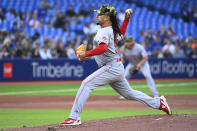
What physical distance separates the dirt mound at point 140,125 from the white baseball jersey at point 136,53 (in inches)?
223

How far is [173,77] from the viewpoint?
75.3 feet

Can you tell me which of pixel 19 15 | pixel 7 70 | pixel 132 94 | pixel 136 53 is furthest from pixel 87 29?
pixel 132 94

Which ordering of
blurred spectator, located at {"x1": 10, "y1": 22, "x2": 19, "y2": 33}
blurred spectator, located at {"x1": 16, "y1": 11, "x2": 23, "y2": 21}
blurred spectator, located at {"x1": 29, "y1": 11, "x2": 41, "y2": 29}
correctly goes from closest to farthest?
blurred spectator, located at {"x1": 10, "y1": 22, "x2": 19, "y2": 33}
blurred spectator, located at {"x1": 16, "y1": 11, "x2": 23, "y2": 21}
blurred spectator, located at {"x1": 29, "y1": 11, "x2": 41, "y2": 29}

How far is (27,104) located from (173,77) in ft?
39.2

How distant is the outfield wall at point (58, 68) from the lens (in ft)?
68.6

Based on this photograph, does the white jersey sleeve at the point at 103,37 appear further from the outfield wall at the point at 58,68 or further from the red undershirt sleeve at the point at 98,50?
the outfield wall at the point at 58,68

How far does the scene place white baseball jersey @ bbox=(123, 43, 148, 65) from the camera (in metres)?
13.9

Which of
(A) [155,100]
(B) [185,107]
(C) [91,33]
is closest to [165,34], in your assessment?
(C) [91,33]

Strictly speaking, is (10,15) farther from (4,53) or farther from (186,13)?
(186,13)

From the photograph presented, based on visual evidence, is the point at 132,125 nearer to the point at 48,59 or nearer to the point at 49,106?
the point at 49,106

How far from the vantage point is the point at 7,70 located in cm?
2084

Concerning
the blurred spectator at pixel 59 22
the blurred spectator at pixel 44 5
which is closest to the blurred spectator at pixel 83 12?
the blurred spectator at pixel 59 22

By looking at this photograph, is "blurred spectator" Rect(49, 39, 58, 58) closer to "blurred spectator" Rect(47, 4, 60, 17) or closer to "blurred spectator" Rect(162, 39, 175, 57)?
"blurred spectator" Rect(47, 4, 60, 17)

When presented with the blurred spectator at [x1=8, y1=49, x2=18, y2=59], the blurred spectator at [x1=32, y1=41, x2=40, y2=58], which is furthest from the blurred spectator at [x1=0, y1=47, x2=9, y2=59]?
the blurred spectator at [x1=32, y1=41, x2=40, y2=58]
